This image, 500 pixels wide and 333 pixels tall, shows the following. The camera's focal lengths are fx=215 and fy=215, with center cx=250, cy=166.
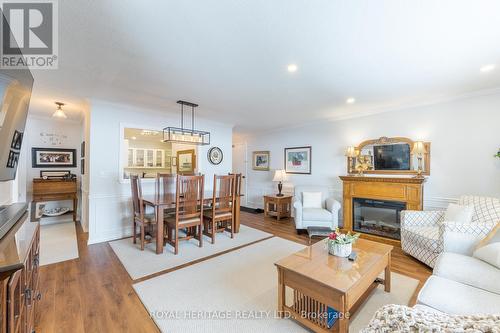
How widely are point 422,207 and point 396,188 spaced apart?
49 centimetres

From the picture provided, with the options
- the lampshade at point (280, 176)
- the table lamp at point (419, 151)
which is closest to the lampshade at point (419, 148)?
the table lamp at point (419, 151)

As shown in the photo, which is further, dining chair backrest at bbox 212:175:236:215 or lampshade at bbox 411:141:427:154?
dining chair backrest at bbox 212:175:236:215

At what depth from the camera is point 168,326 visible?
174 cm

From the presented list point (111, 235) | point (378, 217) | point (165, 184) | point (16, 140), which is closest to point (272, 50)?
point (16, 140)

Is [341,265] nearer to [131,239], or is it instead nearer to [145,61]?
[145,61]

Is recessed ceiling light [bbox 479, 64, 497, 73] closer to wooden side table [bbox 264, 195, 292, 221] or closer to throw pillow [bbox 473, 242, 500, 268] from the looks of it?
throw pillow [bbox 473, 242, 500, 268]

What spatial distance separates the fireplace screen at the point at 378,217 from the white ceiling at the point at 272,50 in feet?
6.00

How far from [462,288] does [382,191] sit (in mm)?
2415

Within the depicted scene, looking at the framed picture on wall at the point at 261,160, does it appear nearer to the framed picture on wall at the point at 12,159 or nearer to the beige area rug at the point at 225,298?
the beige area rug at the point at 225,298

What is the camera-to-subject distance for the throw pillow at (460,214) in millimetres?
2717

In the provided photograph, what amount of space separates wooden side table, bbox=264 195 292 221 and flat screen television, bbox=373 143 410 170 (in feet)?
7.23

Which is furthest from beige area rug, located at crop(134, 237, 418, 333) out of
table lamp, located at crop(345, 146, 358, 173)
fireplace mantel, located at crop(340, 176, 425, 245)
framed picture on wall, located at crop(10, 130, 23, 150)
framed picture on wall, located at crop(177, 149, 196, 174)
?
framed picture on wall, located at crop(177, 149, 196, 174)

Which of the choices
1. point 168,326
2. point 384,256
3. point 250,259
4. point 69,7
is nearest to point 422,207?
point 384,256

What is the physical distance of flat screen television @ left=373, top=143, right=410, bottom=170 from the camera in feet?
12.5
